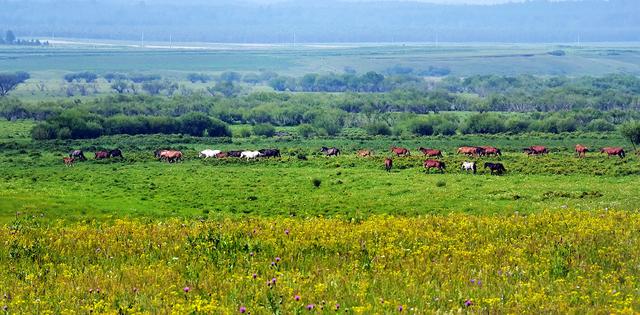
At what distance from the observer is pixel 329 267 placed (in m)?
14.5

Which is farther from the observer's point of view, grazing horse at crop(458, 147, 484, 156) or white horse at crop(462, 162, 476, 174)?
grazing horse at crop(458, 147, 484, 156)

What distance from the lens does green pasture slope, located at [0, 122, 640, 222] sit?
36406 mm

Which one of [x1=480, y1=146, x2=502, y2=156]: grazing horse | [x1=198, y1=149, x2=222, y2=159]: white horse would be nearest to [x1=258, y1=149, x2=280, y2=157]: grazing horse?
[x1=198, y1=149, x2=222, y2=159]: white horse

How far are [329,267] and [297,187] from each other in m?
32.2

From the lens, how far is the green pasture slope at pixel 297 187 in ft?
119

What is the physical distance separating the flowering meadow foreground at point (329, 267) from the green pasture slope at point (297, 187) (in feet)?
22.1

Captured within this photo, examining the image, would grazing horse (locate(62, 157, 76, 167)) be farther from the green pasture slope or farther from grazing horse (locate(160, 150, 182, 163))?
grazing horse (locate(160, 150, 182, 163))

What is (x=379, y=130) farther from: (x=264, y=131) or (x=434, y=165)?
(x=434, y=165)

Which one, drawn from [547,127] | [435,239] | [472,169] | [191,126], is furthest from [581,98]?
[435,239]

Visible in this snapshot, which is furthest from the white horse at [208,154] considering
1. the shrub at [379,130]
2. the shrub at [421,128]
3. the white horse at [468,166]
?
the shrub at [421,128]

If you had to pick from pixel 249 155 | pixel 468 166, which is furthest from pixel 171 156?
pixel 468 166

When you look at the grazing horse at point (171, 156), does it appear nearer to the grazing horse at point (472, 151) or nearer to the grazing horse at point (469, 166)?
the grazing horse at point (472, 151)

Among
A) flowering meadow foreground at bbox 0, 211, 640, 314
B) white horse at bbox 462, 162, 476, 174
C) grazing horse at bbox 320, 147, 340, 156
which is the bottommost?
grazing horse at bbox 320, 147, 340, 156

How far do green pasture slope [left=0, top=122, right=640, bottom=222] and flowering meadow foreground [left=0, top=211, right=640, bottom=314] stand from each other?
22.1 ft
